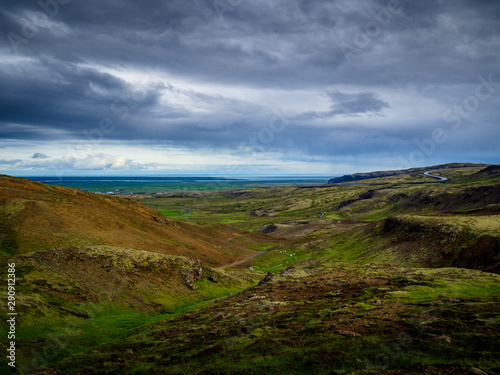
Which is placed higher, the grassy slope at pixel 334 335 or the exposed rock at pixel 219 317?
the grassy slope at pixel 334 335

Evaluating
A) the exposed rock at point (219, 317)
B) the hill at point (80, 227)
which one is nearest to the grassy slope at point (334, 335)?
the exposed rock at point (219, 317)

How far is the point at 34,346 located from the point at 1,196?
56.6 m

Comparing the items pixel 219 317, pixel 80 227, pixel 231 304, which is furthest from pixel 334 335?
pixel 80 227

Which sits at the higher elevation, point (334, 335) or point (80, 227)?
point (80, 227)

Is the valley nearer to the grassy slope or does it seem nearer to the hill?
the grassy slope

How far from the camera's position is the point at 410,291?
1387 inches

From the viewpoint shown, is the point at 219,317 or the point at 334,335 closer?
the point at 334,335

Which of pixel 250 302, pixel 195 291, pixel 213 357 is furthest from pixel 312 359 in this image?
pixel 195 291

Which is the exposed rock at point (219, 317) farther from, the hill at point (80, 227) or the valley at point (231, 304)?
the hill at point (80, 227)

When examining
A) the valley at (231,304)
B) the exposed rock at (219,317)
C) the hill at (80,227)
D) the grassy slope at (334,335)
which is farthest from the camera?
the hill at (80,227)

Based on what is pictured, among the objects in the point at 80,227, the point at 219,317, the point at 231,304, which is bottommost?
the point at 231,304

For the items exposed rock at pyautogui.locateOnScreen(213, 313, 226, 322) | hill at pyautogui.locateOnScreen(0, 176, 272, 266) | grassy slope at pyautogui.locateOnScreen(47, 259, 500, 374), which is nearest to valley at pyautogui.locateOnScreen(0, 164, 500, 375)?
grassy slope at pyautogui.locateOnScreen(47, 259, 500, 374)

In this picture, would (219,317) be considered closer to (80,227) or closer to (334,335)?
(334,335)

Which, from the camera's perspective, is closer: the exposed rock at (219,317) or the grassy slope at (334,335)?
the grassy slope at (334,335)
